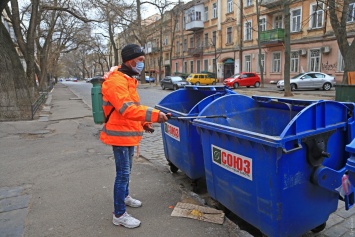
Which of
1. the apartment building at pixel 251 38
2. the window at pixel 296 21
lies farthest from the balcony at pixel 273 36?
the window at pixel 296 21

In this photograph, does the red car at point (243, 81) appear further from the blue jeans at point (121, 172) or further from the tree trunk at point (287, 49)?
the blue jeans at point (121, 172)

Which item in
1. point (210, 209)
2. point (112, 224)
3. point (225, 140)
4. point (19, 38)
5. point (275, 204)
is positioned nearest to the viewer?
point (275, 204)

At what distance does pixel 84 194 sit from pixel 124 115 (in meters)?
1.75

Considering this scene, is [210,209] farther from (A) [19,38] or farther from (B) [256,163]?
(A) [19,38]

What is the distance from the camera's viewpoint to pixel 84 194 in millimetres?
3820

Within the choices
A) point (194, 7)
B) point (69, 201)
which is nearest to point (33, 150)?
point (69, 201)

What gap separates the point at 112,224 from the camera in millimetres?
3064

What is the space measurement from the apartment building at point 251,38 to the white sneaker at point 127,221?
54.9 feet

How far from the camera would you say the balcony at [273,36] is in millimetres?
28109

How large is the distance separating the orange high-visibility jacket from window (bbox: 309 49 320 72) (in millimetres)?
26678

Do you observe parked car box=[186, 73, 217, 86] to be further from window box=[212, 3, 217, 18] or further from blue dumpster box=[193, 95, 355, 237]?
blue dumpster box=[193, 95, 355, 237]

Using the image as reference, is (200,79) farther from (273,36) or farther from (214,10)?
(214,10)

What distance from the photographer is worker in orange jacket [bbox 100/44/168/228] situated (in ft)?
8.58

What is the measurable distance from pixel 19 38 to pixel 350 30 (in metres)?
23.0
